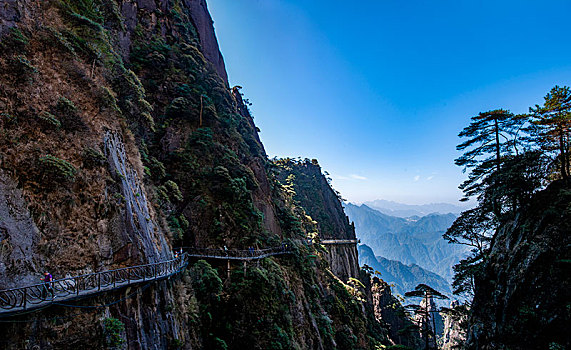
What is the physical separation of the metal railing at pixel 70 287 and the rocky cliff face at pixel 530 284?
53.6 feet

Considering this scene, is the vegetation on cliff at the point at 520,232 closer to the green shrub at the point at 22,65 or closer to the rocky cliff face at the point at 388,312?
the green shrub at the point at 22,65

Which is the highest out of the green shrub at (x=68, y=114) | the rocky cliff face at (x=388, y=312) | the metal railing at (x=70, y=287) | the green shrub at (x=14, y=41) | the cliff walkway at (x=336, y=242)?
the green shrub at (x=14, y=41)

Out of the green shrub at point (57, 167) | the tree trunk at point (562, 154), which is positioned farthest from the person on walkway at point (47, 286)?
the tree trunk at point (562, 154)

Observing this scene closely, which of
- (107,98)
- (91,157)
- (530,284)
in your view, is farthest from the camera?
(107,98)

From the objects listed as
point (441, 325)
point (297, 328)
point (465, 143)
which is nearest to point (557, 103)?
point (465, 143)

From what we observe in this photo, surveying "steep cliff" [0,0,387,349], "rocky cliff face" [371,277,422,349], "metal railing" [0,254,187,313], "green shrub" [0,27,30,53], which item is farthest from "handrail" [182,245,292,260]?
"rocky cliff face" [371,277,422,349]

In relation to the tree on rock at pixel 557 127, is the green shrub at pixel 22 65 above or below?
above

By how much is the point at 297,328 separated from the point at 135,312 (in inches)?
537

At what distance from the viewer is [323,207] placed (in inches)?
2245

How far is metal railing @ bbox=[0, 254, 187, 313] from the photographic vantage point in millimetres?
6165

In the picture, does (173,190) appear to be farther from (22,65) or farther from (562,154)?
(562,154)

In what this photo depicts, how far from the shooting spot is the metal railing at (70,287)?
20.2 ft

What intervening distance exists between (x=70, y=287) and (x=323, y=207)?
52145 mm

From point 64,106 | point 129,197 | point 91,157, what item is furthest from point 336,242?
point 64,106
